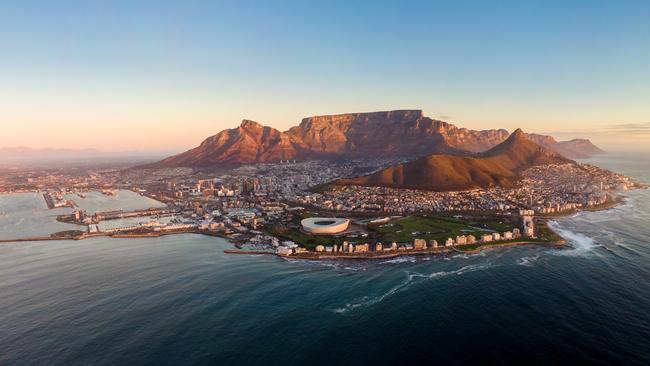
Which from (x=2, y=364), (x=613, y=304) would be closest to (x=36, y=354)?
(x=2, y=364)

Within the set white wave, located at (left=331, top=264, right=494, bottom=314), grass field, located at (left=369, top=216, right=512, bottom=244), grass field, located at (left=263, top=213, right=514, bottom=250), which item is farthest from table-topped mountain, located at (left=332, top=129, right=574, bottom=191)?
white wave, located at (left=331, top=264, right=494, bottom=314)

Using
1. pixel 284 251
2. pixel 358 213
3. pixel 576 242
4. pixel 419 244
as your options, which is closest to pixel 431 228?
pixel 419 244

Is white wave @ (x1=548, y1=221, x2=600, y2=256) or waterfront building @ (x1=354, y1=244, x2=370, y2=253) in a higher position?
waterfront building @ (x1=354, y1=244, x2=370, y2=253)

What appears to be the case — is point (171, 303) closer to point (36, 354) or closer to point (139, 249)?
point (36, 354)

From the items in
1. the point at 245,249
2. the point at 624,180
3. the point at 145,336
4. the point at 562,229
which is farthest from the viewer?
the point at 624,180

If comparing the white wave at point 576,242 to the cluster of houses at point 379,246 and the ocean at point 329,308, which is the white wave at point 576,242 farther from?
the cluster of houses at point 379,246

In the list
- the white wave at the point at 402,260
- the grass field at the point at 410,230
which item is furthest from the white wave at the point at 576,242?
the white wave at the point at 402,260

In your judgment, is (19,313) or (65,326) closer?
(65,326)

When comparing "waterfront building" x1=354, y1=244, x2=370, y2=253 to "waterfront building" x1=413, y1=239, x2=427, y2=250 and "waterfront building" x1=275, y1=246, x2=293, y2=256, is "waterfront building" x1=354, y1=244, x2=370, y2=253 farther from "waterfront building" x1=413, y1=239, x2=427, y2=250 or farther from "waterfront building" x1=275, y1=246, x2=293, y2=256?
"waterfront building" x1=275, y1=246, x2=293, y2=256

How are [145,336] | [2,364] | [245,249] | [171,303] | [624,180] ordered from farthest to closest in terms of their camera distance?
[624,180], [245,249], [171,303], [145,336], [2,364]
